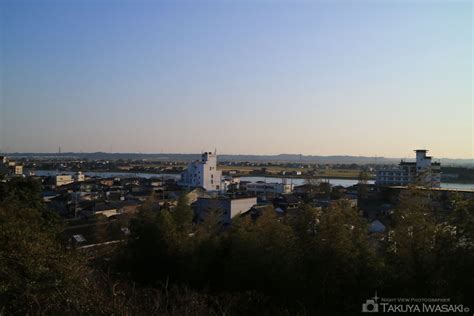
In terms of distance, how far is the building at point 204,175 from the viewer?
90.8ft

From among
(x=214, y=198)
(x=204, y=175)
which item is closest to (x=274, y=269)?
(x=214, y=198)

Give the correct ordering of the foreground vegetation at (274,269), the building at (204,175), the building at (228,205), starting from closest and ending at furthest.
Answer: the foreground vegetation at (274,269), the building at (228,205), the building at (204,175)

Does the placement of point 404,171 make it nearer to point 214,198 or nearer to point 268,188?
point 268,188

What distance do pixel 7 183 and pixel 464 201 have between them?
26.9 ft

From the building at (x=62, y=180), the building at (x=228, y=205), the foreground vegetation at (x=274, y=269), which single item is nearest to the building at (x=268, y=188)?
the building at (x=228, y=205)

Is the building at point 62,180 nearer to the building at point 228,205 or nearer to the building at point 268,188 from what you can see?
the building at point 268,188

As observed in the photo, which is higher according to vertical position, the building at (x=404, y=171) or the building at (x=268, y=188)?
the building at (x=404, y=171)

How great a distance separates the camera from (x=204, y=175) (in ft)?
90.8

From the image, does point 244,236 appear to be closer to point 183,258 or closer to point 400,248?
point 183,258

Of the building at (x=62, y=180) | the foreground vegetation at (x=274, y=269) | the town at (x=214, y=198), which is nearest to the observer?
the foreground vegetation at (x=274, y=269)

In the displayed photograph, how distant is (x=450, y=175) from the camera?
38.6m

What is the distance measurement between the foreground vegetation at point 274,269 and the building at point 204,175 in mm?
20737

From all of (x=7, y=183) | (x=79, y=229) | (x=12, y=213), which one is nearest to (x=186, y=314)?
(x=12, y=213)

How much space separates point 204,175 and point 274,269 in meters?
22.3
